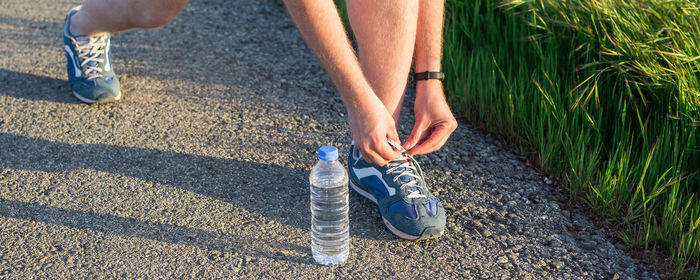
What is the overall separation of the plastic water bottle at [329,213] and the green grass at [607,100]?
0.96 meters

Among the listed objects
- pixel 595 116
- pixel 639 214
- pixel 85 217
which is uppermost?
pixel 595 116

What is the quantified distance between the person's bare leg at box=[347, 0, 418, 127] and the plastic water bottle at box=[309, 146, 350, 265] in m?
0.34

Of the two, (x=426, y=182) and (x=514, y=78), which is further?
(x=514, y=78)

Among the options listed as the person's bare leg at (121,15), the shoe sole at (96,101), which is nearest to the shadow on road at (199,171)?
the shoe sole at (96,101)

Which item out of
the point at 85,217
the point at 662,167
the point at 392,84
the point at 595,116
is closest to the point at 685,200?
the point at 662,167

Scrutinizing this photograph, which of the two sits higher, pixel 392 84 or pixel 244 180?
pixel 392 84

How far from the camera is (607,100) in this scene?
2.98 metres

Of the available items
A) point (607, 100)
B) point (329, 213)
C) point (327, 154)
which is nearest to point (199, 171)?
point (329, 213)

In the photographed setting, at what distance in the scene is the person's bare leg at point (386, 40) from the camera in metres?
2.52

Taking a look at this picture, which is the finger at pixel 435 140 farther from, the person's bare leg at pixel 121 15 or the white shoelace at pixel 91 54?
the white shoelace at pixel 91 54

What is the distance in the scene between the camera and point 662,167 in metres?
2.72

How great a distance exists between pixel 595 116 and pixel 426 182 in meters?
0.77

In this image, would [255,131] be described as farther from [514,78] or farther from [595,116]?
[595,116]

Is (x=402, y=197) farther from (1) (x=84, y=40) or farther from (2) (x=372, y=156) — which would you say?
(1) (x=84, y=40)
